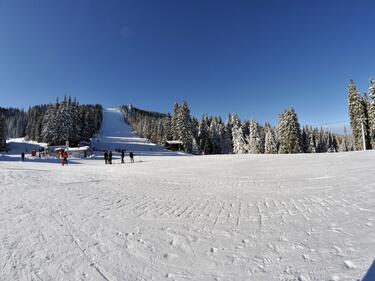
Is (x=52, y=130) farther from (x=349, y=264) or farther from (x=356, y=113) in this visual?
(x=349, y=264)

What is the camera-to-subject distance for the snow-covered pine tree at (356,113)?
45.2 meters

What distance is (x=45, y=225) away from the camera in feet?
18.1

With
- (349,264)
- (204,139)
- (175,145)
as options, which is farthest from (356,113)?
(349,264)

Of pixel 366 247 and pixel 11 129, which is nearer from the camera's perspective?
pixel 366 247

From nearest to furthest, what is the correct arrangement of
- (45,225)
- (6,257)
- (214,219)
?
(6,257), (45,225), (214,219)

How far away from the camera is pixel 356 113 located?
4609 centimetres

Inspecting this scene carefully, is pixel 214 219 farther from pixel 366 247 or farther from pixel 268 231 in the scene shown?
pixel 366 247

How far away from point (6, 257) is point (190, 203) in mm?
4724

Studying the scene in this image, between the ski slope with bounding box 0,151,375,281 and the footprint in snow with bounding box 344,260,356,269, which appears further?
the ski slope with bounding box 0,151,375,281

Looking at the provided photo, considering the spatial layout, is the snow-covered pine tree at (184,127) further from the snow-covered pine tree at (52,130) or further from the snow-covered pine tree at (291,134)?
the snow-covered pine tree at (52,130)

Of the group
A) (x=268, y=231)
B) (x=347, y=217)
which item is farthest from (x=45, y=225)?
(x=347, y=217)

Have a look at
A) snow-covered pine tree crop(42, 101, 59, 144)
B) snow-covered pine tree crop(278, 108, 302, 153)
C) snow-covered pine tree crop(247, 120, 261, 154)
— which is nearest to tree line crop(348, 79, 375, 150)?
snow-covered pine tree crop(278, 108, 302, 153)

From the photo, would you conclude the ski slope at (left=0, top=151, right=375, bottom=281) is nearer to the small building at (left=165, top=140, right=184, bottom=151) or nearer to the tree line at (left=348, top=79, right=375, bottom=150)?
the tree line at (left=348, top=79, right=375, bottom=150)

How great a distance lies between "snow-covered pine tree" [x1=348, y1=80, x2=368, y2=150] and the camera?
1781 inches
